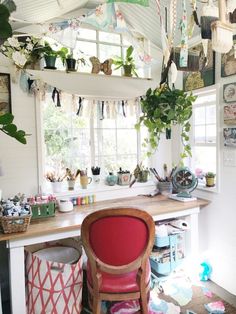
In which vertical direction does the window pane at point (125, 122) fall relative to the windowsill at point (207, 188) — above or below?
above

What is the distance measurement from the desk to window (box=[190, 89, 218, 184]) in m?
0.40

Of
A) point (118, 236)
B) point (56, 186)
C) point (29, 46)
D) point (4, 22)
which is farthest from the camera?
point (56, 186)

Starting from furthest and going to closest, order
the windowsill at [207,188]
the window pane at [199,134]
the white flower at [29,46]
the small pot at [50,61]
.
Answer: the window pane at [199,134] → the windowsill at [207,188] → the small pot at [50,61] → the white flower at [29,46]

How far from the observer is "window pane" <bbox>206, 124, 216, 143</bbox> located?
2.63 m

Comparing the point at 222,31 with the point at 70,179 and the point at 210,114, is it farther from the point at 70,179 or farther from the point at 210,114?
the point at 70,179

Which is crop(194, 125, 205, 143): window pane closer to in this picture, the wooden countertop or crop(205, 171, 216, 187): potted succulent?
crop(205, 171, 216, 187): potted succulent

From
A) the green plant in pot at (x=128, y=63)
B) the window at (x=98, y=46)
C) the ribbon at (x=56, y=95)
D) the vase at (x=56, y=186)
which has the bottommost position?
the vase at (x=56, y=186)

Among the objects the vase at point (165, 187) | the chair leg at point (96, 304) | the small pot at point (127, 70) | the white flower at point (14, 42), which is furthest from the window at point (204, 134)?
the white flower at point (14, 42)

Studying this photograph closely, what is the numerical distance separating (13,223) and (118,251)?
76 centimetres

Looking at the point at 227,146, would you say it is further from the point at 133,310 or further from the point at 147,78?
the point at 133,310

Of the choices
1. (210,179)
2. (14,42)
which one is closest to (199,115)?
(210,179)

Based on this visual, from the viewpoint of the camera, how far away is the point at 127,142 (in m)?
3.06

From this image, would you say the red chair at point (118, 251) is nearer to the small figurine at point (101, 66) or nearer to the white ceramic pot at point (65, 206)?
the white ceramic pot at point (65, 206)

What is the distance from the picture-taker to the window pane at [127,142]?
118 inches
